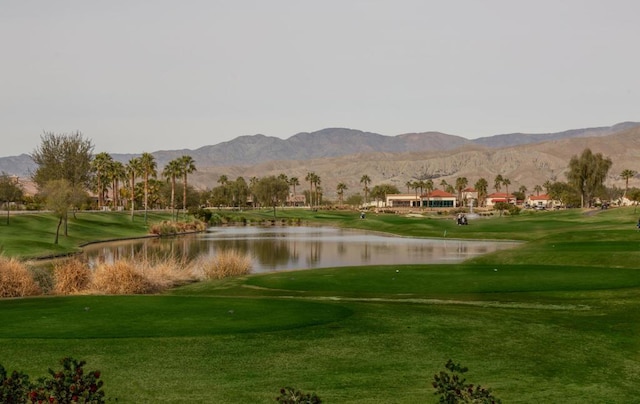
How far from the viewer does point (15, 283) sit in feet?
96.8

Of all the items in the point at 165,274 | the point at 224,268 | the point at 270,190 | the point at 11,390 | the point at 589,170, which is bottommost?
the point at 224,268

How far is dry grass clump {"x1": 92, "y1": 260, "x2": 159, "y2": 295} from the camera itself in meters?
30.5

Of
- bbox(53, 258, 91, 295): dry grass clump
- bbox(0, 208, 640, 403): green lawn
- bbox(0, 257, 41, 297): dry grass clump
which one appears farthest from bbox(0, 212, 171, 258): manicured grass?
bbox(0, 208, 640, 403): green lawn

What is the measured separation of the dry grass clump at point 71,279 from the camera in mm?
31219

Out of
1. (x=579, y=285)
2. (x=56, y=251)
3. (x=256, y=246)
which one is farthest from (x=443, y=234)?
(x=579, y=285)

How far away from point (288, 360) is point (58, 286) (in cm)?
1999

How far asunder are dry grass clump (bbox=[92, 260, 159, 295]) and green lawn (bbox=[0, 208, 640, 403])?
6.19m

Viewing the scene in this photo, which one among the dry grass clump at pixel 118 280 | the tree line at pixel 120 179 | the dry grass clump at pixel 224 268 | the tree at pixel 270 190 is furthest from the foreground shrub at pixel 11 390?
the tree at pixel 270 190

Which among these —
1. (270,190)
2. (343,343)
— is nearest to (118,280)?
(343,343)

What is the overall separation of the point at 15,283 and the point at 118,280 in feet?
14.7

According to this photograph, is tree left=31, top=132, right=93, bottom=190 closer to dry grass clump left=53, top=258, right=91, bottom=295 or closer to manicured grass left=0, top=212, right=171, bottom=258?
manicured grass left=0, top=212, right=171, bottom=258

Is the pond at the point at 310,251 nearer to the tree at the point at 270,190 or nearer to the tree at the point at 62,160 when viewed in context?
the tree at the point at 62,160

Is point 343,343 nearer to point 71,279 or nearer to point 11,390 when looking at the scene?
point 11,390

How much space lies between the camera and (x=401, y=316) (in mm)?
20766
